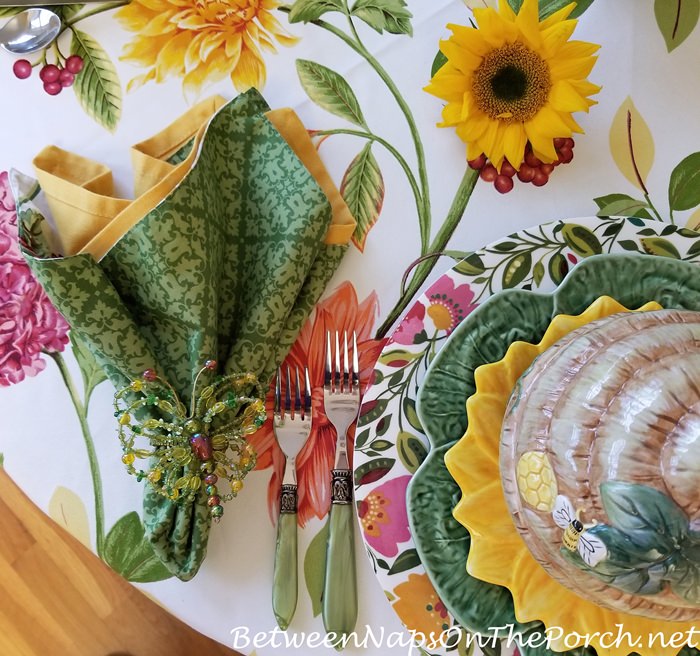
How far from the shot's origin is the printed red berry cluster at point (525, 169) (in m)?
0.60

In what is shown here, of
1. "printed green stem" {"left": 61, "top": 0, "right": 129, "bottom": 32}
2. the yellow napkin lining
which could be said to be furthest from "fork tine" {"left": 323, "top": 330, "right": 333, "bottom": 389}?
"printed green stem" {"left": 61, "top": 0, "right": 129, "bottom": 32}

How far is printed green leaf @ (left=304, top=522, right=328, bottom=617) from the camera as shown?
533 mm

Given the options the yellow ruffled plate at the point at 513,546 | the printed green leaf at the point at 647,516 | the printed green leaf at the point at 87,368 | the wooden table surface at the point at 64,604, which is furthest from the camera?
the wooden table surface at the point at 64,604

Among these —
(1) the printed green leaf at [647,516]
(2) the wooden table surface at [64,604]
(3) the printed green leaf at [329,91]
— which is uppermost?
(3) the printed green leaf at [329,91]

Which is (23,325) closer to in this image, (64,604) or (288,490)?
(288,490)

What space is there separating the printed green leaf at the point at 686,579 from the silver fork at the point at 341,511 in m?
0.27

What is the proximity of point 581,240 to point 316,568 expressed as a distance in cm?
39

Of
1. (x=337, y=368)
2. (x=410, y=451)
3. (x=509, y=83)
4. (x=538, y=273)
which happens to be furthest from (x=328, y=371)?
(x=509, y=83)

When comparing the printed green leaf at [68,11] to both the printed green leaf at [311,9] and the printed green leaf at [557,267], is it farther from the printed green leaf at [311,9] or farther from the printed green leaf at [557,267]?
the printed green leaf at [557,267]

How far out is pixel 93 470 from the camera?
550mm

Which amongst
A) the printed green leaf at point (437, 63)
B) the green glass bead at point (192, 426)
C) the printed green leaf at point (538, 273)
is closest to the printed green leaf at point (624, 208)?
the printed green leaf at point (538, 273)

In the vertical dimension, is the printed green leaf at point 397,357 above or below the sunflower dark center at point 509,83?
below

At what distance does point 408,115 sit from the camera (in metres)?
0.61

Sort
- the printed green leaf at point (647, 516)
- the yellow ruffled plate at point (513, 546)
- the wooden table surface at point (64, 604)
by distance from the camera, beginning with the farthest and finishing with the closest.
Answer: the wooden table surface at point (64, 604) < the yellow ruffled plate at point (513, 546) < the printed green leaf at point (647, 516)
